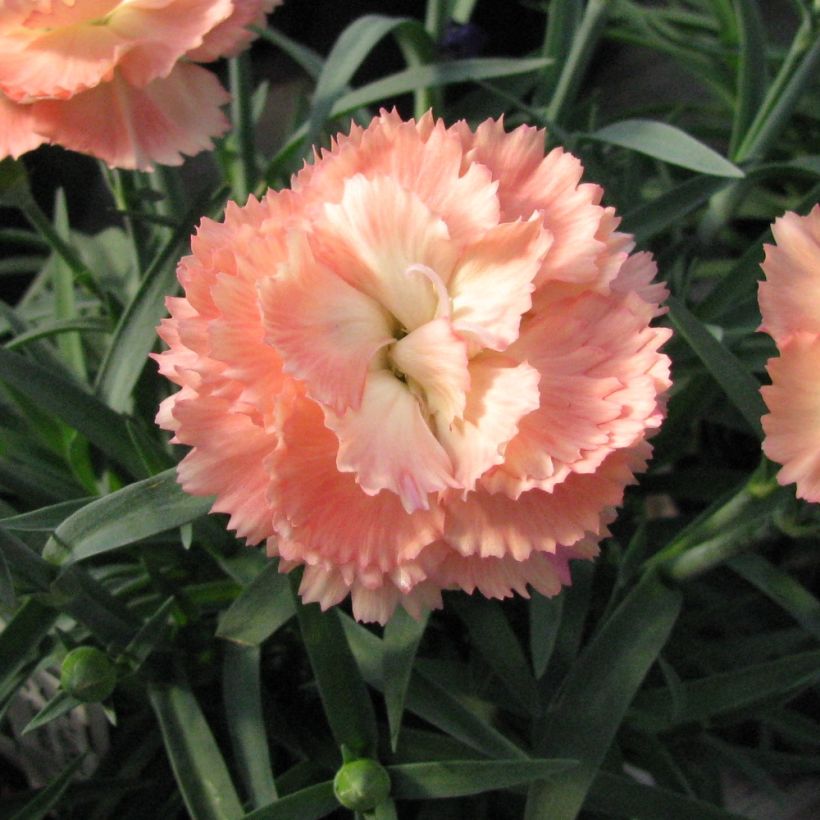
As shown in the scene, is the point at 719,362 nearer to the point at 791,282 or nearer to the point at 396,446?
the point at 791,282

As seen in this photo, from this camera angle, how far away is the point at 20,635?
1.74 ft

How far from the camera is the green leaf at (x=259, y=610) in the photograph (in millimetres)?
556

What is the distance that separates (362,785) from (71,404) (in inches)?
11.6

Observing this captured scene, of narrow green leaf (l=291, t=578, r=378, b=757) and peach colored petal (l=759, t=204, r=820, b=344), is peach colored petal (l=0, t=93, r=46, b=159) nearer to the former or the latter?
narrow green leaf (l=291, t=578, r=378, b=757)

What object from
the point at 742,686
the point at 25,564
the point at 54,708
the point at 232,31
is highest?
the point at 232,31

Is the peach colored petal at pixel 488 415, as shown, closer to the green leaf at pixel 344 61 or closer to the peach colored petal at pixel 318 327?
the peach colored petal at pixel 318 327

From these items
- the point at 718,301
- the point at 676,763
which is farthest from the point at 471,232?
the point at 676,763

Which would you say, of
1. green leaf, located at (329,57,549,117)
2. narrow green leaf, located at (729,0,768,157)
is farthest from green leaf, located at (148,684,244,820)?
narrow green leaf, located at (729,0,768,157)

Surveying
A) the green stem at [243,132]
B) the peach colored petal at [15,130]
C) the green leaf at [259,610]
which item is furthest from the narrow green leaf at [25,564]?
the green stem at [243,132]

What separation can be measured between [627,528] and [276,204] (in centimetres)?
49

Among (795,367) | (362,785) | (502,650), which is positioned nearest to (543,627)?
(502,650)

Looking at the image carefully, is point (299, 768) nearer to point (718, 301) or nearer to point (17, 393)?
point (17, 393)

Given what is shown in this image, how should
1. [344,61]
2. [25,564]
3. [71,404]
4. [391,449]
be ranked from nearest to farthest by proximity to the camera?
1. [391,449]
2. [25,564]
3. [71,404]
4. [344,61]

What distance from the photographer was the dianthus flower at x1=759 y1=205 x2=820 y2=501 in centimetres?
38
